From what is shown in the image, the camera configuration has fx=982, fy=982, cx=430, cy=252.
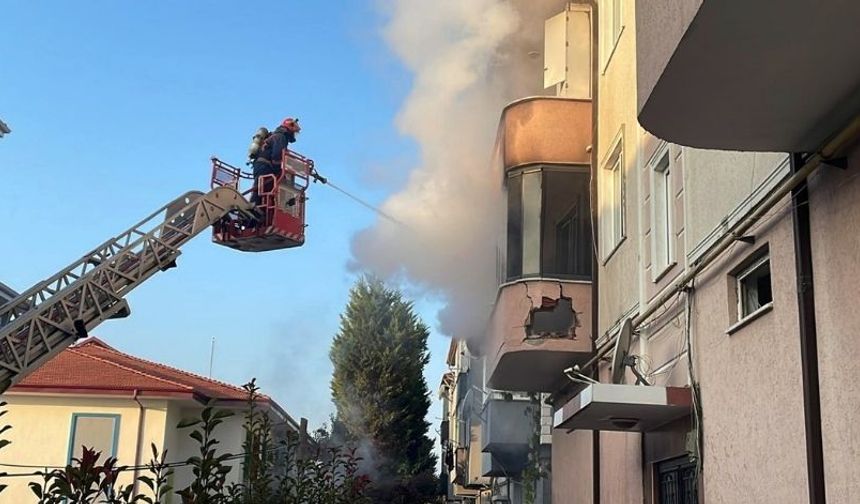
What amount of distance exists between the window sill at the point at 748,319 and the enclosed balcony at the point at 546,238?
4.82m

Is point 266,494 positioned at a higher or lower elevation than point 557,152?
lower

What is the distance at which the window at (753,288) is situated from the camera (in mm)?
6473

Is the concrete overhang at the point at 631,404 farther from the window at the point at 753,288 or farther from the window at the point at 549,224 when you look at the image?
the window at the point at 549,224

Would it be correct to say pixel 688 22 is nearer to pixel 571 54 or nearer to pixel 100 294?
pixel 571 54

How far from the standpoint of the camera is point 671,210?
8.70m

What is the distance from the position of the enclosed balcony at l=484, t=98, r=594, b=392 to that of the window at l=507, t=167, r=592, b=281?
0.04 ft

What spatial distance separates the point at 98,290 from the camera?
1366 centimetres

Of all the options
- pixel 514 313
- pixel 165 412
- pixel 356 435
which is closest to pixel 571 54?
pixel 514 313

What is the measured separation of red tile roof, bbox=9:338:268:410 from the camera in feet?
65.2

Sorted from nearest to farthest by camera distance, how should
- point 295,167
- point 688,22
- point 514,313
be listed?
point 688,22, point 514,313, point 295,167

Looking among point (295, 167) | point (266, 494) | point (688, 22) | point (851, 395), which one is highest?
point (295, 167)

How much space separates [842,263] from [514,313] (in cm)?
670

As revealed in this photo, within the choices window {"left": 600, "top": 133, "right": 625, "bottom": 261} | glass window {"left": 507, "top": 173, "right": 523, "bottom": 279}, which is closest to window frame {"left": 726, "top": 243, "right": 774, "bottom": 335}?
window {"left": 600, "top": 133, "right": 625, "bottom": 261}

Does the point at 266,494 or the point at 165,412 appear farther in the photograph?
the point at 165,412
